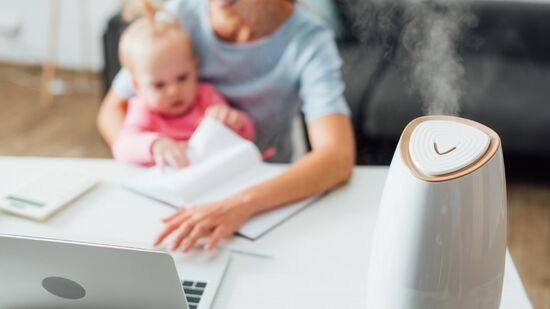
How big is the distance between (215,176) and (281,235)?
0.19 m

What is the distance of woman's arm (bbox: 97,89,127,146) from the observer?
4.48 ft

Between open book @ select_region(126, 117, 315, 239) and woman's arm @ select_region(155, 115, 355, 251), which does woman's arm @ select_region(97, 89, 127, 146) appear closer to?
open book @ select_region(126, 117, 315, 239)

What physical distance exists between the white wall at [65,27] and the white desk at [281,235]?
92.9 inches

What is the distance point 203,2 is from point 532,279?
4.33 feet

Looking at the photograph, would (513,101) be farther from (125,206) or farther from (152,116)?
(125,206)

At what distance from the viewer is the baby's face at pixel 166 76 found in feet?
4.39

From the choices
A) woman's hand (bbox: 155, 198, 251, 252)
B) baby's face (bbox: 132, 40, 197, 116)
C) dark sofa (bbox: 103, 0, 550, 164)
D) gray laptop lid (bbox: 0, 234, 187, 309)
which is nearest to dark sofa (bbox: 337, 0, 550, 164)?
dark sofa (bbox: 103, 0, 550, 164)

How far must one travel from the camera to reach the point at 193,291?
83 centimetres

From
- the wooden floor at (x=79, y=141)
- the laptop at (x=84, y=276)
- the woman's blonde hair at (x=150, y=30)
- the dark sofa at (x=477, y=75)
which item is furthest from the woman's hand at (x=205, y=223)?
the dark sofa at (x=477, y=75)

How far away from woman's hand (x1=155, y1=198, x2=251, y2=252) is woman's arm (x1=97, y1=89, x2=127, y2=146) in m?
0.45

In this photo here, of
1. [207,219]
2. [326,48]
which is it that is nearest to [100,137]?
[326,48]

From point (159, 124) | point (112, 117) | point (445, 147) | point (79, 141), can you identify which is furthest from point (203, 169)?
point (79, 141)

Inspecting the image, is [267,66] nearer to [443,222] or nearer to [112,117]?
[112,117]

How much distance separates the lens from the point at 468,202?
64cm
